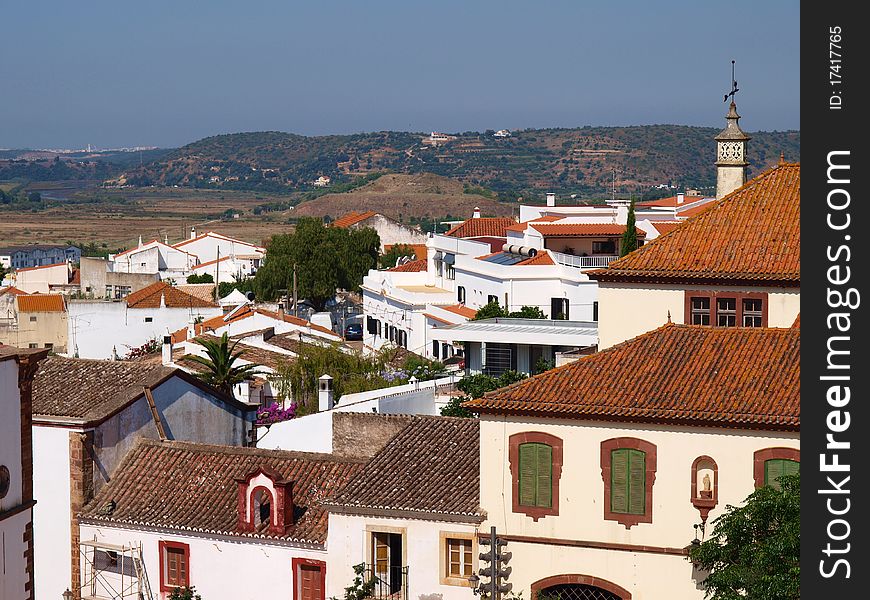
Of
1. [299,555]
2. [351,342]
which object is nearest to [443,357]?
[351,342]

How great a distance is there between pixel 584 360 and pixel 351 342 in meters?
53.3

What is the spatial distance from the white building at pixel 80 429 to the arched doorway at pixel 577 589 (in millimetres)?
9251

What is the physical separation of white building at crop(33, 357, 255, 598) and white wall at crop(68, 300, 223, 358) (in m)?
39.7

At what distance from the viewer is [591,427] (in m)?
31.8

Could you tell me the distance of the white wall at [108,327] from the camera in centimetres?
8106

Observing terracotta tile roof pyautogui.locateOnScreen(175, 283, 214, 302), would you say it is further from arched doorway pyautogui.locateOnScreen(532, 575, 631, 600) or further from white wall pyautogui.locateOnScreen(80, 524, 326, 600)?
arched doorway pyautogui.locateOnScreen(532, 575, 631, 600)

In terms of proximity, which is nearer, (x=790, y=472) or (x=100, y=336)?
(x=790, y=472)

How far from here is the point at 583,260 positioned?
74312mm

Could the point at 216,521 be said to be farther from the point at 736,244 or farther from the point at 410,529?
the point at 736,244

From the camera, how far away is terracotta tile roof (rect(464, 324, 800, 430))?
3092cm

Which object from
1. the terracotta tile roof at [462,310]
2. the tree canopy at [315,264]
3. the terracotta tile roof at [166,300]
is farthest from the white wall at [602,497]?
the tree canopy at [315,264]
